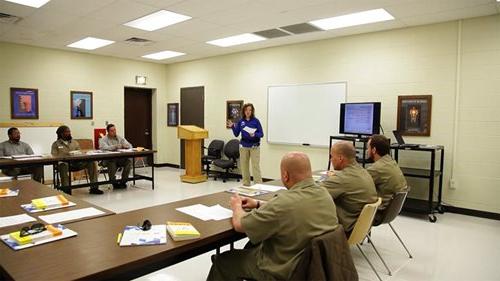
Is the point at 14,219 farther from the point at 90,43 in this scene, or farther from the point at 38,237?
the point at 90,43

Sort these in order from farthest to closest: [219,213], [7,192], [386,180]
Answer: [386,180]
[7,192]
[219,213]

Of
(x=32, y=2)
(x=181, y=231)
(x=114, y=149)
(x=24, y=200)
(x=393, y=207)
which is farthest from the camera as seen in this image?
(x=114, y=149)

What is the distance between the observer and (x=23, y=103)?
6828 mm

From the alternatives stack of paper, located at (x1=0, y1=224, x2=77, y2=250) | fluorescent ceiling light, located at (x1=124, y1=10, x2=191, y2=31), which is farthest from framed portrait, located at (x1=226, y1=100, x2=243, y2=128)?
Answer: stack of paper, located at (x1=0, y1=224, x2=77, y2=250)

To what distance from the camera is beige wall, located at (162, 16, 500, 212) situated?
4711mm

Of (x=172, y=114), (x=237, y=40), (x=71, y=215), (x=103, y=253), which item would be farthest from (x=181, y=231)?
(x=172, y=114)

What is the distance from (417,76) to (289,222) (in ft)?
14.5

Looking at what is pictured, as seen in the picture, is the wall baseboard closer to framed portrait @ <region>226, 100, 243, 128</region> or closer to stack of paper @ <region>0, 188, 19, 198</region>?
framed portrait @ <region>226, 100, 243, 128</region>

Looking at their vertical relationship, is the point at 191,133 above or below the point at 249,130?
below

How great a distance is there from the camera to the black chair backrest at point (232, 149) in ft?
24.2

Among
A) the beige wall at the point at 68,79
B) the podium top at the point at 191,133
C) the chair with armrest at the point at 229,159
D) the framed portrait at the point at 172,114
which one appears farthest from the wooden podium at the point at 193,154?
the beige wall at the point at 68,79

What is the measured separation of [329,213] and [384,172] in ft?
4.99

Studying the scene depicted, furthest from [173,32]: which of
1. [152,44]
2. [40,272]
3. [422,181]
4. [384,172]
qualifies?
[40,272]

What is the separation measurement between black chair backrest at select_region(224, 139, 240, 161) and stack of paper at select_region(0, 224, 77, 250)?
5509 millimetres
